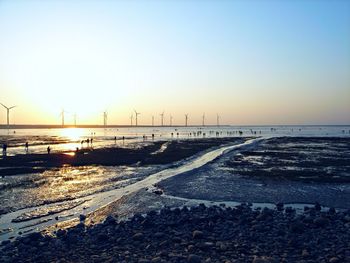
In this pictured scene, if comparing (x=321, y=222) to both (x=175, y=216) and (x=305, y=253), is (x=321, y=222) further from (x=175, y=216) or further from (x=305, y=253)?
(x=175, y=216)

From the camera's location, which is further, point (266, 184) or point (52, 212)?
point (266, 184)

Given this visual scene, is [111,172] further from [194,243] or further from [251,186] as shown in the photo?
[194,243]

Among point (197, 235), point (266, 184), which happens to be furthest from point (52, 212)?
point (266, 184)

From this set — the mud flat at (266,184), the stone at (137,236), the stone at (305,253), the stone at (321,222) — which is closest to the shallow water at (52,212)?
the mud flat at (266,184)

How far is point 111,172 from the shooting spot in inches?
1231

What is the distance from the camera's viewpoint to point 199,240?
1220 centimetres

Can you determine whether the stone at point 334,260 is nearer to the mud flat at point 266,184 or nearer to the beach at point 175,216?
the beach at point 175,216

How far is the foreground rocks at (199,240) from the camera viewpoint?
10.7 metres

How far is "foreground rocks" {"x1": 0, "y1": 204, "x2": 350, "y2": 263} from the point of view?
1068cm

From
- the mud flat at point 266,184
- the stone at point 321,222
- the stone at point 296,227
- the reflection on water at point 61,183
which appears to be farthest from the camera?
the mud flat at point 266,184

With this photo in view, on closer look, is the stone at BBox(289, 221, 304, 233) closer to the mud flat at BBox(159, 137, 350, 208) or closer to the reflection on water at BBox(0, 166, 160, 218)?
the mud flat at BBox(159, 137, 350, 208)

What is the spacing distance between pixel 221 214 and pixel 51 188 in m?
13.0

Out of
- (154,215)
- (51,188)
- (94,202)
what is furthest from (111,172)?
(154,215)

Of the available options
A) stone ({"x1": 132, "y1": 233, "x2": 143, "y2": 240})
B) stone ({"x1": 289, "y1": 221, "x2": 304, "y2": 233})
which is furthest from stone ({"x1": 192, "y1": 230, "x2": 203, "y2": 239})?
stone ({"x1": 289, "y1": 221, "x2": 304, "y2": 233})
